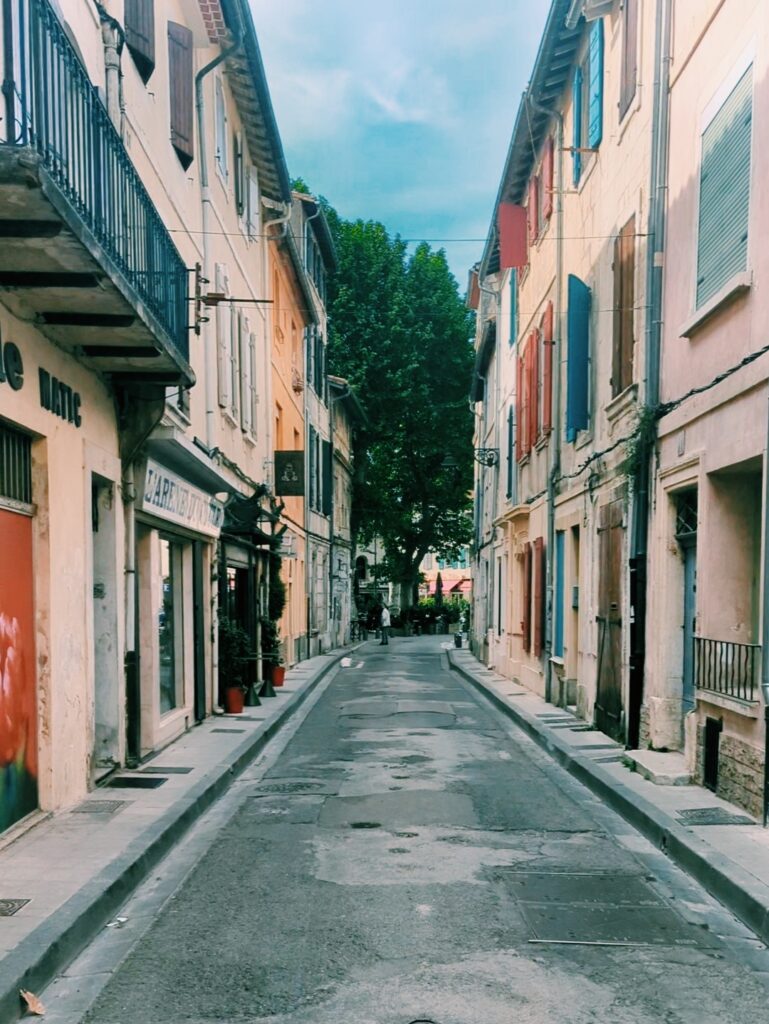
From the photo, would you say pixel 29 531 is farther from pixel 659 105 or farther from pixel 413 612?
pixel 413 612

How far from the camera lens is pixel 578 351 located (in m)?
13.7

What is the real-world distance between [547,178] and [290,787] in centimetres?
1232

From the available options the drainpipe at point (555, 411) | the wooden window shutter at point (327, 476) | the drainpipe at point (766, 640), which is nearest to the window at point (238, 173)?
the drainpipe at point (555, 411)

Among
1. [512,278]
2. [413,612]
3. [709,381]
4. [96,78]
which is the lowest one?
[413,612]

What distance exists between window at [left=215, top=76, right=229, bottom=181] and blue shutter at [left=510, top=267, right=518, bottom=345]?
813 cm

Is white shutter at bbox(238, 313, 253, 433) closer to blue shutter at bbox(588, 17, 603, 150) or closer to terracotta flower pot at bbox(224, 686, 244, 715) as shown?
terracotta flower pot at bbox(224, 686, 244, 715)

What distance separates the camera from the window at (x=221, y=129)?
49.6ft

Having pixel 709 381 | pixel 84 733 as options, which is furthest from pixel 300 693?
pixel 709 381

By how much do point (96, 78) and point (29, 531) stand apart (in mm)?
4090

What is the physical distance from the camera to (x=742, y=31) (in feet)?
26.6

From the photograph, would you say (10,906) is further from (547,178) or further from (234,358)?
(547,178)

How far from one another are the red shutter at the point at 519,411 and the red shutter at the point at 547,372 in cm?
276

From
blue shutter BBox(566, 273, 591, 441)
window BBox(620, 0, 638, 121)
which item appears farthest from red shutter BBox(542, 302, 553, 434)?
window BBox(620, 0, 638, 121)

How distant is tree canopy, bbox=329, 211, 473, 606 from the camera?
39.2 m
